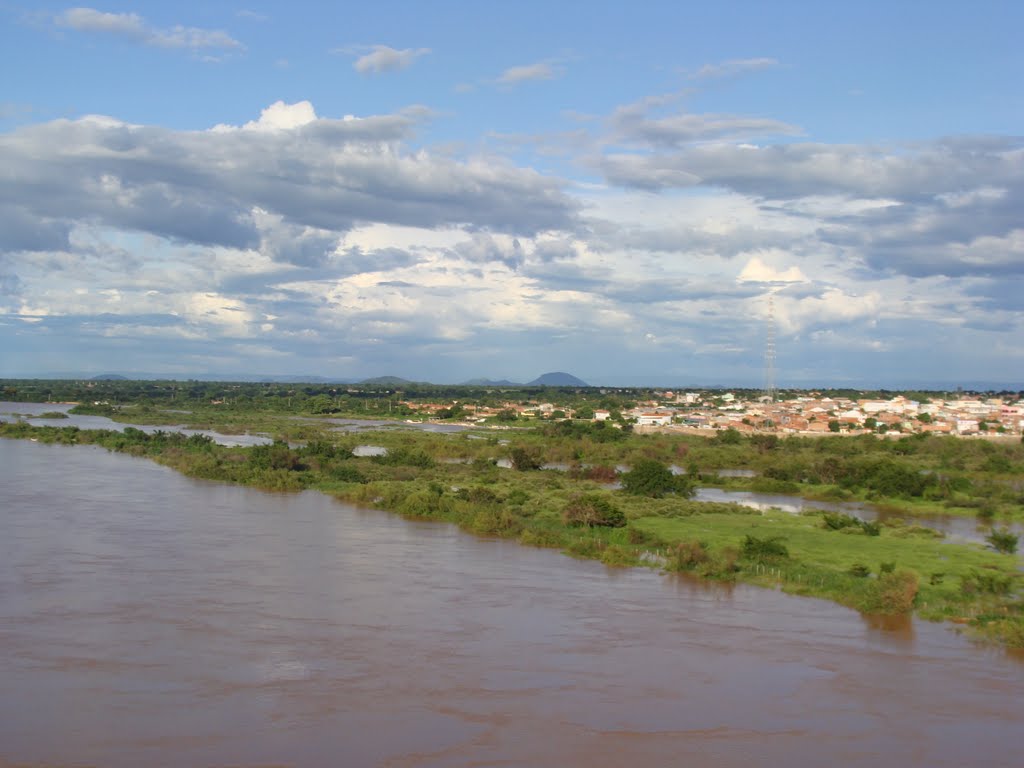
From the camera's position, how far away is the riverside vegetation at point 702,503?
17422 mm

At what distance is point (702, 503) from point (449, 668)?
48.7ft

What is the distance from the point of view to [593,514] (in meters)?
21.9

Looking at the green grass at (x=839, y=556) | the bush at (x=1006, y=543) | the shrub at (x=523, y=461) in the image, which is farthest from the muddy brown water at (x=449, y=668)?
the shrub at (x=523, y=461)

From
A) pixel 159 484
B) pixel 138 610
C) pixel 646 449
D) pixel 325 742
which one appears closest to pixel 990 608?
pixel 325 742

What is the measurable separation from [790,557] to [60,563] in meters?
14.1

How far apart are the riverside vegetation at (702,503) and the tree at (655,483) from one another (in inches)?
1.9

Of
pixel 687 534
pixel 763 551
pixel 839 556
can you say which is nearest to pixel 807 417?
pixel 687 534

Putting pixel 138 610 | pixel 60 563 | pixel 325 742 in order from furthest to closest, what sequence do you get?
pixel 60 563 → pixel 138 610 → pixel 325 742

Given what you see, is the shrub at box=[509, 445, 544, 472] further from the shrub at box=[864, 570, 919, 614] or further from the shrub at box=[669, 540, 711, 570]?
the shrub at box=[864, 570, 919, 614]

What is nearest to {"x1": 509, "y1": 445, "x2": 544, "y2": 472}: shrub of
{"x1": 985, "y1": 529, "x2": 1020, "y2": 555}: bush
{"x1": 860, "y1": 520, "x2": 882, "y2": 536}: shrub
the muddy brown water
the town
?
{"x1": 860, "y1": 520, "x2": 882, "y2": 536}: shrub

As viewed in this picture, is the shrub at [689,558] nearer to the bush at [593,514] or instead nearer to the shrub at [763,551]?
the shrub at [763,551]

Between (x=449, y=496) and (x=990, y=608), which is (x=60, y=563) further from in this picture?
(x=990, y=608)

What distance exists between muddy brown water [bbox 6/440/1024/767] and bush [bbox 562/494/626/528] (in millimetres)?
2544

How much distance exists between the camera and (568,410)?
71.0m
